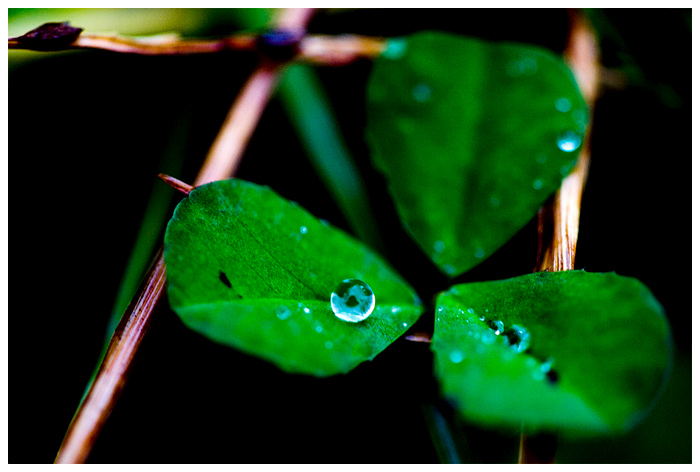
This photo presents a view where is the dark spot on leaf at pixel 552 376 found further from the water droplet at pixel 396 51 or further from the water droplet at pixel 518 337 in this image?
the water droplet at pixel 396 51

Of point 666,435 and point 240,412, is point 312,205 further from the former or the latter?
point 666,435

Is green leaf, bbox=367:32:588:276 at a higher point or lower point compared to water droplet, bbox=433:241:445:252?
higher

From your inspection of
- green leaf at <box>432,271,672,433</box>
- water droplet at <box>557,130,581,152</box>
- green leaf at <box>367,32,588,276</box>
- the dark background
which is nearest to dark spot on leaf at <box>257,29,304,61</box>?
the dark background

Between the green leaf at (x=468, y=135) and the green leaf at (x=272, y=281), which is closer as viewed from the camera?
the green leaf at (x=272, y=281)

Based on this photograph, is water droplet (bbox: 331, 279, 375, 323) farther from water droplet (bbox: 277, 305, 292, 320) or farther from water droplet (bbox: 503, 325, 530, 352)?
water droplet (bbox: 503, 325, 530, 352)

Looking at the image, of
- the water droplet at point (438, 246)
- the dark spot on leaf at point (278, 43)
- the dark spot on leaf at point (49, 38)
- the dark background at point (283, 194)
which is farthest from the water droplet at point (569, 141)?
the dark spot on leaf at point (49, 38)

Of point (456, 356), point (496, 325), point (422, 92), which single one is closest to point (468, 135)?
point (422, 92)

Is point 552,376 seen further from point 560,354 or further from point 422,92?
point 422,92
